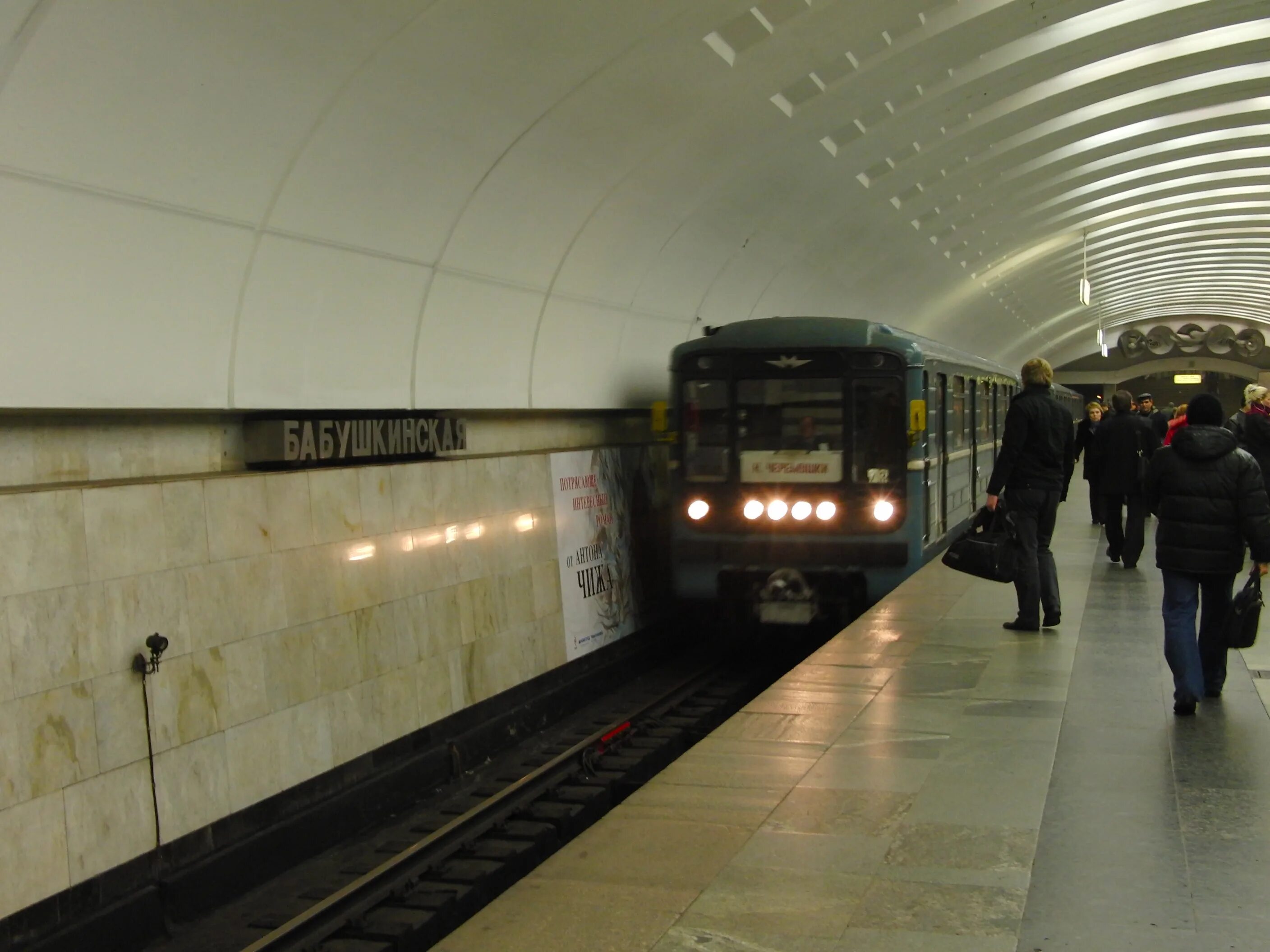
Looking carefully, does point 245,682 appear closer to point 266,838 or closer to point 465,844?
point 266,838

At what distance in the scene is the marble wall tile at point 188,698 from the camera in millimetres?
6383

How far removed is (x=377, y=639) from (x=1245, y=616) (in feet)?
16.3

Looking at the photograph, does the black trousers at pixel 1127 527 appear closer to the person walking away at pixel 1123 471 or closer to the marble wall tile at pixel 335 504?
the person walking away at pixel 1123 471

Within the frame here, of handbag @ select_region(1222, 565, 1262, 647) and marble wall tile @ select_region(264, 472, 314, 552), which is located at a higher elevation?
marble wall tile @ select_region(264, 472, 314, 552)

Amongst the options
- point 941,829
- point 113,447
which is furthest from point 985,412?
point 113,447

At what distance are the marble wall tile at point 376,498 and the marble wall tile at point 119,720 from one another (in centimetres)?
229

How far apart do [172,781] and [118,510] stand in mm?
1329

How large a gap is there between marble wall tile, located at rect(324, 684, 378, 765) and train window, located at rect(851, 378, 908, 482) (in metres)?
5.28

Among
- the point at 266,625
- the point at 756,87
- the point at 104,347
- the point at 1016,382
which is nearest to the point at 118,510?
the point at 104,347

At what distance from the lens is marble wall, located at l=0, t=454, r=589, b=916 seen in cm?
570

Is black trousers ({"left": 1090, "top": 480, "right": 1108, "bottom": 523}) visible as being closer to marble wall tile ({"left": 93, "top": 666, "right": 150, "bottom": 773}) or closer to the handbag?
the handbag

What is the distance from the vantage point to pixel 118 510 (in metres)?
6.29

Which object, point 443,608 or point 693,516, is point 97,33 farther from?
point 693,516

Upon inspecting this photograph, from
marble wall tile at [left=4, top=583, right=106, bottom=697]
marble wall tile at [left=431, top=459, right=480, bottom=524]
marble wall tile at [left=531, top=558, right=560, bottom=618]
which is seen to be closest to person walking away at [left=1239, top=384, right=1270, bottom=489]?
marble wall tile at [left=531, top=558, right=560, bottom=618]
